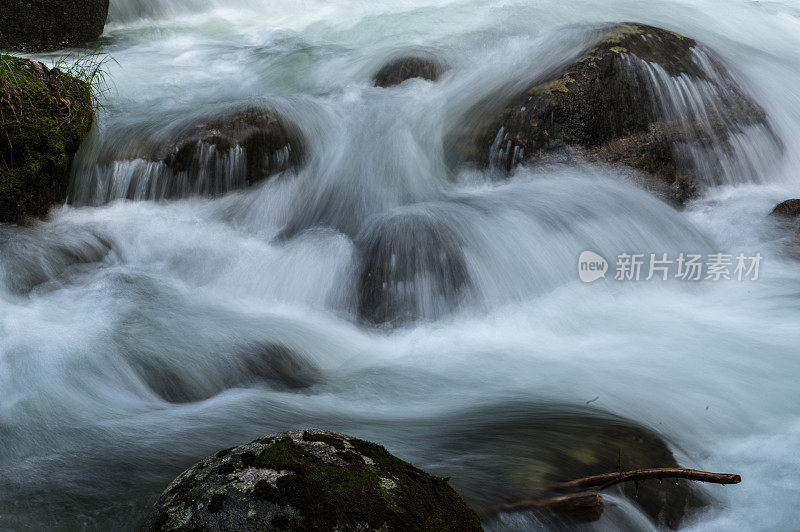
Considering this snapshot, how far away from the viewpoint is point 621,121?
21.7ft

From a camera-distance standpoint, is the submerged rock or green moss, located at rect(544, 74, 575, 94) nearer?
the submerged rock

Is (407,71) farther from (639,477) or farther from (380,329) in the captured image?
(639,477)

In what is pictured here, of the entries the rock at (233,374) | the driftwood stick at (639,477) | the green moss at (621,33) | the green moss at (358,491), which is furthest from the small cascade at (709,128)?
the green moss at (358,491)

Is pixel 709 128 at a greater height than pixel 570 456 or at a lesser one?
greater

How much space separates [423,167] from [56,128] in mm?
3394

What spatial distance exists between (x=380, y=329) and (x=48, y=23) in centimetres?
738

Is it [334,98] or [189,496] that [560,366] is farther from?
[334,98]

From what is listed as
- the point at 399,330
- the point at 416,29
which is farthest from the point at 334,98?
the point at 399,330

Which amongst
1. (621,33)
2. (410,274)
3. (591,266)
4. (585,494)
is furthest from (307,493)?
(621,33)

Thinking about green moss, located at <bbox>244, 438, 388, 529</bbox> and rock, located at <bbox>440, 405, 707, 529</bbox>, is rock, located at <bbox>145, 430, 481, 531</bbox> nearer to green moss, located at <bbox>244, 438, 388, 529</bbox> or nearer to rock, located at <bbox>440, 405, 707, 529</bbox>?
green moss, located at <bbox>244, 438, 388, 529</bbox>

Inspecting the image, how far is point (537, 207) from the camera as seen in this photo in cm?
611

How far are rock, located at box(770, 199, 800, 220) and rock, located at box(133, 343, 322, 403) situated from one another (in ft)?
15.0

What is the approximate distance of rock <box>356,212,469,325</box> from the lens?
5.23 m

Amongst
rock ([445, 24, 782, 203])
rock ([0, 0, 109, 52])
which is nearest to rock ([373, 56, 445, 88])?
rock ([445, 24, 782, 203])
